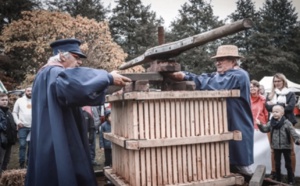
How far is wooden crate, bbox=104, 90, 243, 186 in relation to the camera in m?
2.44

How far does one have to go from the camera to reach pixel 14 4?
2486 cm

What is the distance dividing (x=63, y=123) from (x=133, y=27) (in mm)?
33346

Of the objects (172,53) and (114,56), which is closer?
(172,53)

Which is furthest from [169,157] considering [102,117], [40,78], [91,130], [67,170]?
[102,117]

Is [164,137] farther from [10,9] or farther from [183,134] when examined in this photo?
[10,9]

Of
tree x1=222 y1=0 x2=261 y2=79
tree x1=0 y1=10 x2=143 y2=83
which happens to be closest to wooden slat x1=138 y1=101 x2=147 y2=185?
tree x1=0 y1=10 x2=143 y2=83

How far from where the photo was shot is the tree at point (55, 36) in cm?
1812

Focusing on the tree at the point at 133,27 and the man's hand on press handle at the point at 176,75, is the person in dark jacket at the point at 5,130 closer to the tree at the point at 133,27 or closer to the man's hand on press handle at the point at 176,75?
the man's hand on press handle at the point at 176,75

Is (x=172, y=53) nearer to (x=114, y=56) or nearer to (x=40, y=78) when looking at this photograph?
(x=40, y=78)

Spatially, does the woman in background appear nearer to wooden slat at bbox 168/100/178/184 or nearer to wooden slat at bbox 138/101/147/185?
wooden slat at bbox 168/100/178/184

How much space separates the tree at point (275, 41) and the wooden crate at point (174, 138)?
36722 millimetres

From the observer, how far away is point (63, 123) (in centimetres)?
253

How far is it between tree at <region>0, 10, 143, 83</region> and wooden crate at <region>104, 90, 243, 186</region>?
16600mm

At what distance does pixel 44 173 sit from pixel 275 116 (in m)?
4.83
